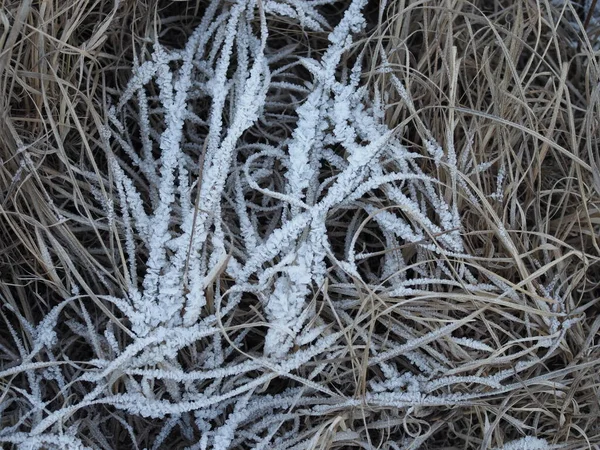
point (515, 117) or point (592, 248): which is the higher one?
point (515, 117)

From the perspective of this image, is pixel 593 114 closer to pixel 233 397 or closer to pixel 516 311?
pixel 516 311

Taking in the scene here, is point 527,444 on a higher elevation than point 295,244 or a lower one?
lower

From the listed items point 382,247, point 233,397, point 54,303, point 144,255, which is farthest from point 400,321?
point 54,303

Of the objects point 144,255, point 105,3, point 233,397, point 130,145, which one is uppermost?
point 105,3

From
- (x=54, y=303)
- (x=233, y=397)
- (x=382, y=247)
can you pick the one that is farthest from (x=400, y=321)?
(x=54, y=303)

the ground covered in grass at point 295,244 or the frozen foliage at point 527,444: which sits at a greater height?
the ground covered in grass at point 295,244

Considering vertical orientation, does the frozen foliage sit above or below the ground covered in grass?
below
